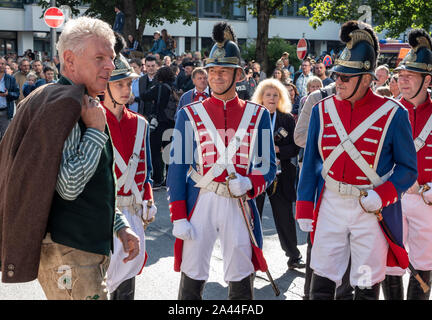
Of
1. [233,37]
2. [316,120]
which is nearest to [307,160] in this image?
[316,120]

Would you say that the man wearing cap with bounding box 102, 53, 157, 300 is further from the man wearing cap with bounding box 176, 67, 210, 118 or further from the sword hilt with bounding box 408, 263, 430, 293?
the man wearing cap with bounding box 176, 67, 210, 118

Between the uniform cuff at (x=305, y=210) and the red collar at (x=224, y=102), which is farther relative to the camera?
the red collar at (x=224, y=102)

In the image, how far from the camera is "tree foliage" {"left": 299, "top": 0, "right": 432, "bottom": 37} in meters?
18.6

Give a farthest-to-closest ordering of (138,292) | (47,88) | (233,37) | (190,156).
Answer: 1. (138,292)
2. (233,37)
3. (190,156)
4. (47,88)

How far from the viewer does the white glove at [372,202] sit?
3.74 m

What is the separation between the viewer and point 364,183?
3.93m

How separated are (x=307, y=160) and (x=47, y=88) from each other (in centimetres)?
216

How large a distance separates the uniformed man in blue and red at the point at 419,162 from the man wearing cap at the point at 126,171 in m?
2.12

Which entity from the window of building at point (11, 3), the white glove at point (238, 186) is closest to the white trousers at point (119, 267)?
the white glove at point (238, 186)

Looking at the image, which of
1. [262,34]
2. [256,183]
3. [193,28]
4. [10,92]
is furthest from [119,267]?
[193,28]

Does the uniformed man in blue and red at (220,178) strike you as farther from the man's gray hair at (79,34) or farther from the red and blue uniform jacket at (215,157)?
the man's gray hair at (79,34)

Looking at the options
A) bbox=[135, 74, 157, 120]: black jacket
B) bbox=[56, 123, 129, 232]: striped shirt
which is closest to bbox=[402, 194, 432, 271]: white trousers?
bbox=[56, 123, 129, 232]: striped shirt

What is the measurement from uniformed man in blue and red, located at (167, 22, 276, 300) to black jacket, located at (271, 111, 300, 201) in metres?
2.20

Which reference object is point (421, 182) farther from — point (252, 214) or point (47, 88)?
point (47, 88)
